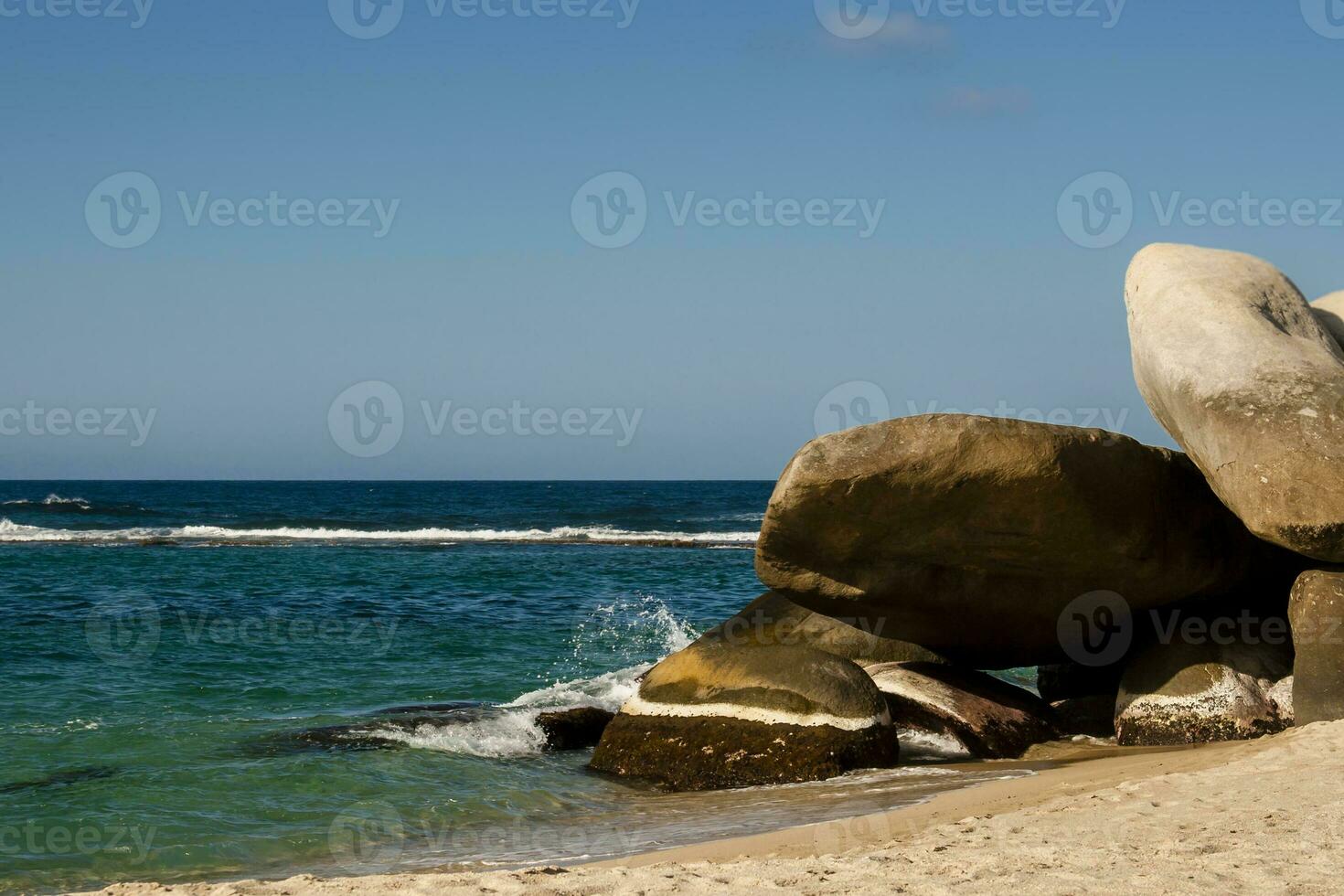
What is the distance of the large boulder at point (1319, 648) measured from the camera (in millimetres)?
9023

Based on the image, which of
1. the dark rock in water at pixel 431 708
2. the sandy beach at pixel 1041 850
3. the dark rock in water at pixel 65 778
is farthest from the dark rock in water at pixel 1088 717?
the dark rock in water at pixel 65 778

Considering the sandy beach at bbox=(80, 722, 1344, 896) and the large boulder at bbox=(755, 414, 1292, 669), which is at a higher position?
the large boulder at bbox=(755, 414, 1292, 669)

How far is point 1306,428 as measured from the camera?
8.70 m

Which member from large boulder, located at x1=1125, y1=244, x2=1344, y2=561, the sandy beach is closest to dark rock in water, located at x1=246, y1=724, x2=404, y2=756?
the sandy beach

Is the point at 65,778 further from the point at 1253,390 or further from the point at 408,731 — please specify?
the point at 1253,390

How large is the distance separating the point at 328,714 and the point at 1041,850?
819 centimetres

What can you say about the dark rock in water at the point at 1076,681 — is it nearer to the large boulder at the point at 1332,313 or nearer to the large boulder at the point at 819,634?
the large boulder at the point at 819,634

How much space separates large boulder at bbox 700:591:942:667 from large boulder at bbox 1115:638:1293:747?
1.93 m

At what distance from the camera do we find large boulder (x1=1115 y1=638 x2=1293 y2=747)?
31.8 ft

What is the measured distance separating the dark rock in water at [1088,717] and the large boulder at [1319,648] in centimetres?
193

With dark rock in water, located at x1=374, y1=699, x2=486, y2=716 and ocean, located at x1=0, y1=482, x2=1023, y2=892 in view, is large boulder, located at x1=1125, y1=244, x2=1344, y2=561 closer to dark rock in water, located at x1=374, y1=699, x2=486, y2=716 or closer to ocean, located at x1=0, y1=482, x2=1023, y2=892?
ocean, located at x1=0, y1=482, x2=1023, y2=892

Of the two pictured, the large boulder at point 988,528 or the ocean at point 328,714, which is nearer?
the ocean at point 328,714

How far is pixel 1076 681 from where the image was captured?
40.3ft

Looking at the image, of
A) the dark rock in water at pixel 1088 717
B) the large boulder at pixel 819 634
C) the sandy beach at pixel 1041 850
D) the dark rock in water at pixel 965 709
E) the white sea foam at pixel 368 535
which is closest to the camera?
the sandy beach at pixel 1041 850
